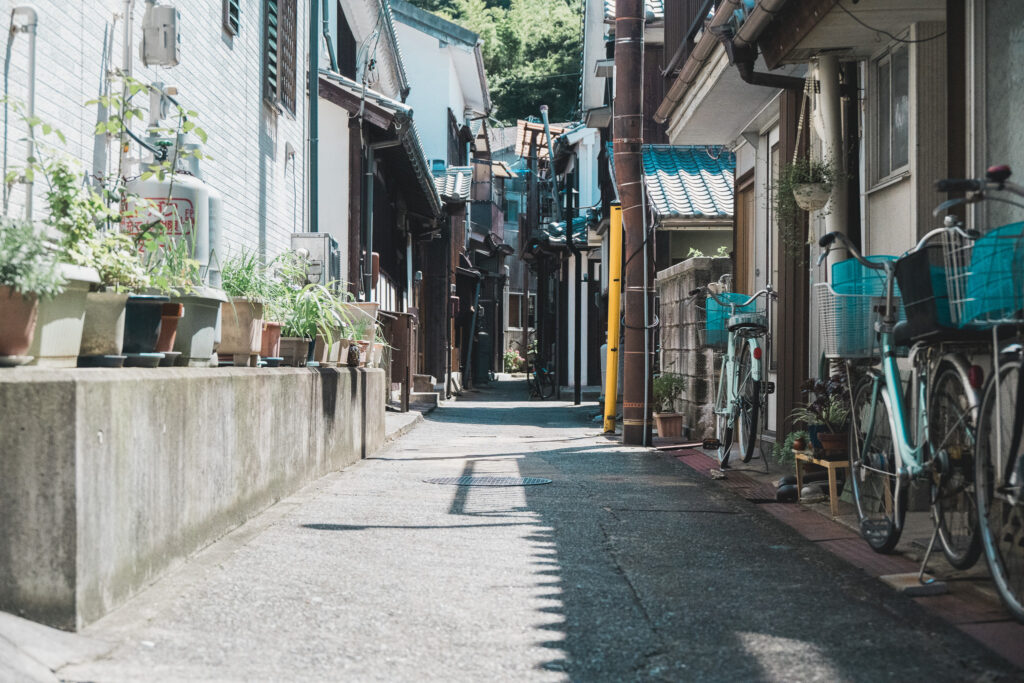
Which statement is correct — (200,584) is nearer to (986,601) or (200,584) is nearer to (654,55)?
(986,601)

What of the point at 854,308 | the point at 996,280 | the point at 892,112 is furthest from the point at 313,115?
the point at 996,280

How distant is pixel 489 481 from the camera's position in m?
7.87

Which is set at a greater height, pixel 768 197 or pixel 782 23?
pixel 782 23

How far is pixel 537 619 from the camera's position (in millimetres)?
3762

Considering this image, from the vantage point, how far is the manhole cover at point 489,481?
7746 millimetres

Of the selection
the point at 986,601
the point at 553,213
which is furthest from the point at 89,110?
the point at 553,213

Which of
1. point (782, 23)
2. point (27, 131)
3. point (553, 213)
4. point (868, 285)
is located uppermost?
point (553, 213)

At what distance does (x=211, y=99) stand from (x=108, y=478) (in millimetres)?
5556

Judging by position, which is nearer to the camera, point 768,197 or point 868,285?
point 868,285

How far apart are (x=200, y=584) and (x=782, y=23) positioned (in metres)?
5.08

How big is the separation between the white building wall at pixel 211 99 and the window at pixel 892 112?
426cm

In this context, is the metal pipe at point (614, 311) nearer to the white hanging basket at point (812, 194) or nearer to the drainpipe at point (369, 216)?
the drainpipe at point (369, 216)

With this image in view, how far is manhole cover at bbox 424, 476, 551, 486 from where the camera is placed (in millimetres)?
7746

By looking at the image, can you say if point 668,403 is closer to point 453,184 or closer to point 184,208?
point 184,208
